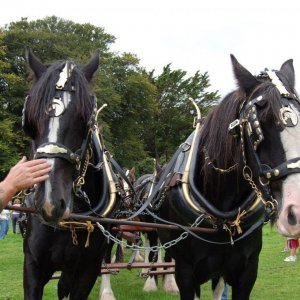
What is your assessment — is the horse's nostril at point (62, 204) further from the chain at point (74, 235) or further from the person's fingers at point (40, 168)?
the chain at point (74, 235)

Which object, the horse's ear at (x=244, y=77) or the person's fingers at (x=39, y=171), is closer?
the person's fingers at (x=39, y=171)

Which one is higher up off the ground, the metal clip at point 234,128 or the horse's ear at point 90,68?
the horse's ear at point 90,68

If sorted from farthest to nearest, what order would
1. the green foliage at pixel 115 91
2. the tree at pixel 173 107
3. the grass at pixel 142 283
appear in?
1. the tree at pixel 173 107
2. the green foliage at pixel 115 91
3. the grass at pixel 142 283

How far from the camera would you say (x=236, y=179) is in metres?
3.75

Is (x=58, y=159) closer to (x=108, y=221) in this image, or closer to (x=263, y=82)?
(x=108, y=221)

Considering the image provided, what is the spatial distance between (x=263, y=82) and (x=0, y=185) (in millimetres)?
1797

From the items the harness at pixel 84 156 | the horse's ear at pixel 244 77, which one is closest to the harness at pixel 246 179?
the horse's ear at pixel 244 77

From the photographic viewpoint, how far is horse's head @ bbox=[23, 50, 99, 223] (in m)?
2.92

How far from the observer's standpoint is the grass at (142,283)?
7.53 m

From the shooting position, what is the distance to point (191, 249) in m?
4.12

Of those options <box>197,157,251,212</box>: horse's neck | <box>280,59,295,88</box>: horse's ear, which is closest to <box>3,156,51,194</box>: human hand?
<box>197,157,251,212</box>: horse's neck

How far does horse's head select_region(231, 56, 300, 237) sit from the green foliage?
83.2 ft

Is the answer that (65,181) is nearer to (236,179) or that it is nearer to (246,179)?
(246,179)

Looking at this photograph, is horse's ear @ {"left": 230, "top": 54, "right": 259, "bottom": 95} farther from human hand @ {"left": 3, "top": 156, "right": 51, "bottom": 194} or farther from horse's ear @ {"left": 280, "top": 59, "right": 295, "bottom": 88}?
human hand @ {"left": 3, "top": 156, "right": 51, "bottom": 194}
